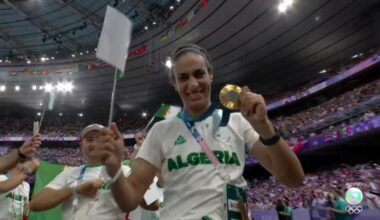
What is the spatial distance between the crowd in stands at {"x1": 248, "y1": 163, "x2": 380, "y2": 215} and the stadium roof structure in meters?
6.73

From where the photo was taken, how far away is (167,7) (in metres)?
19.4

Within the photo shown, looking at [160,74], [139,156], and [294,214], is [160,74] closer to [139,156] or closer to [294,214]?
[294,214]

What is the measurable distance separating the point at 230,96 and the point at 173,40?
19.6 m

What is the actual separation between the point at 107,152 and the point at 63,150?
1320 inches

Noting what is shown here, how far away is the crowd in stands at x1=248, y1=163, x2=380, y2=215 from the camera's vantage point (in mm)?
9758

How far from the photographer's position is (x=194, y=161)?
1.79 meters

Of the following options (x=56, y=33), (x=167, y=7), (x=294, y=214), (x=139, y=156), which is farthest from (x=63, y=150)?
(x=139, y=156)

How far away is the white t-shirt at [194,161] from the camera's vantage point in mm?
1726

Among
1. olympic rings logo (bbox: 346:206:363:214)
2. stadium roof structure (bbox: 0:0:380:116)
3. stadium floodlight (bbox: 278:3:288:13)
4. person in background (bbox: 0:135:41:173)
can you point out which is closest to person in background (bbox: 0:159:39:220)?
person in background (bbox: 0:135:41:173)

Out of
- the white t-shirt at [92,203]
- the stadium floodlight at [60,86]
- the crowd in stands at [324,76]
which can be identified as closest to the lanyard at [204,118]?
the white t-shirt at [92,203]

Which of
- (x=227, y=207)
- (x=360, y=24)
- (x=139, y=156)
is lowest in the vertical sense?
(x=227, y=207)

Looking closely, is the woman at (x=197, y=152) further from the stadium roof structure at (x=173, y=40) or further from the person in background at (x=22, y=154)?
the stadium roof structure at (x=173, y=40)
